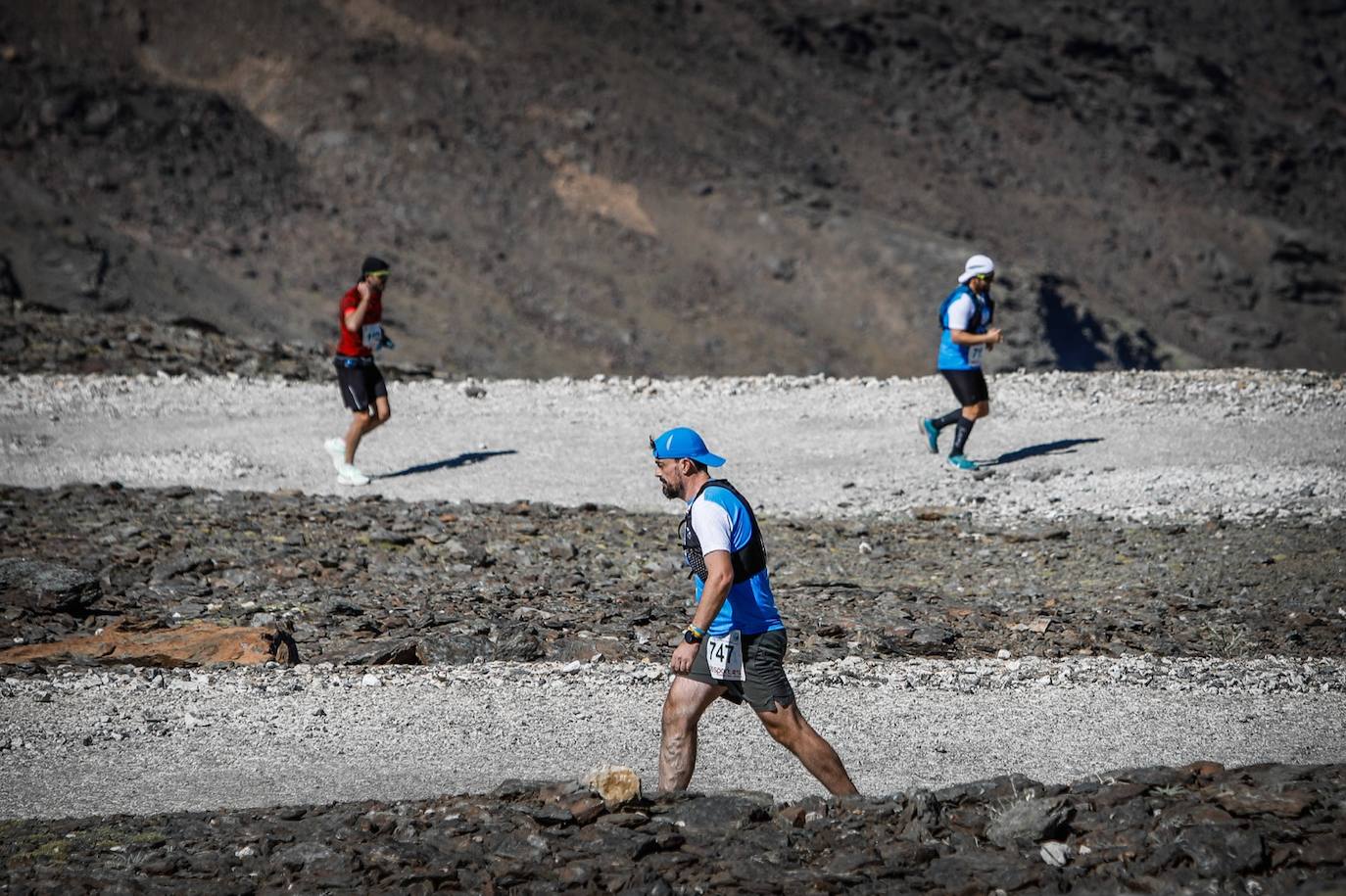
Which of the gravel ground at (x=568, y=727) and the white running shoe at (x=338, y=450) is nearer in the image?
the gravel ground at (x=568, y=727)

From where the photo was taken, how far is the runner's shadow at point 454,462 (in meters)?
15.7

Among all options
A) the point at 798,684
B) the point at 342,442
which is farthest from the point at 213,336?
the point at 798,684

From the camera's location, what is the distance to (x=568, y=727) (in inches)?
292

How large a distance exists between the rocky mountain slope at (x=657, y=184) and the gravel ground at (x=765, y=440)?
812 inches

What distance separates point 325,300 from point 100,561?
108ft

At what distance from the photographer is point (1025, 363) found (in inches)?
1713

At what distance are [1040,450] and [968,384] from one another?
7.82ft

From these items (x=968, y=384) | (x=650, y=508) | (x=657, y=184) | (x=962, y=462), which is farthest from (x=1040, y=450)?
(x=657, y=184)

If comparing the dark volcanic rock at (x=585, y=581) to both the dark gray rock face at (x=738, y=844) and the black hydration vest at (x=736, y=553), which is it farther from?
the black hydration vest at (x=736, y=553)

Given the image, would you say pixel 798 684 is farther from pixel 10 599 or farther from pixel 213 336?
pixel 213 336

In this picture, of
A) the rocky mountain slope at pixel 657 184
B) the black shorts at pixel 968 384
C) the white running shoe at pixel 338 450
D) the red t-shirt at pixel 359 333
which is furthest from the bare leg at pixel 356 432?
the rocky mountain slope at pixel 657 184

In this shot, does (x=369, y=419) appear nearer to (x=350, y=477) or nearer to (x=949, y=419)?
(x=350, y=477)

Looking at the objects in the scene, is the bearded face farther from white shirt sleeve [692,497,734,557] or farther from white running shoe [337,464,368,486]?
white running shoe [337,464,368,486]

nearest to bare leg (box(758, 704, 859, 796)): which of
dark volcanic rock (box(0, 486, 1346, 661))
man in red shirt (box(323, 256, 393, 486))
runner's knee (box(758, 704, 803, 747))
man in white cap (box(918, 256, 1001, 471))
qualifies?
runner's knee (box(758, 704, 803, 747))
